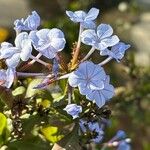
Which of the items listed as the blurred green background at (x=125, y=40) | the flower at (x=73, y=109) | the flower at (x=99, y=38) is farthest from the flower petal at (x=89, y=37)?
the blurred green background at (x=125, y=40)

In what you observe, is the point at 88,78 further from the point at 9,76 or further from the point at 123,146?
the point at 123,146

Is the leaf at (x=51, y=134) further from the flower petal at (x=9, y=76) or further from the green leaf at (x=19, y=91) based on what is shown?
the flower petal at (x=9, y=76)

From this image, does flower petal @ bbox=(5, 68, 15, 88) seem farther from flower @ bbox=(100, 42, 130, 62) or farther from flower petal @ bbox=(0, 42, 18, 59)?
flower @ bbox=(100, 42, 130, 62)

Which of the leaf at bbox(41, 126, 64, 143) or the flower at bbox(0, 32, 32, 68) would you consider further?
the leaf at bbox(41, 126, 64, 143)

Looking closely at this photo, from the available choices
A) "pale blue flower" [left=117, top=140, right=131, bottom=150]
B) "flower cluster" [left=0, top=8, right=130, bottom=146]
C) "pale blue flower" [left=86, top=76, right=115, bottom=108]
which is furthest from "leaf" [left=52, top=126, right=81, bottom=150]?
"pale blue flower" [left=117, top=140, right=131, bottom=150]

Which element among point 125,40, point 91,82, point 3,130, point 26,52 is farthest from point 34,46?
point 125,40
